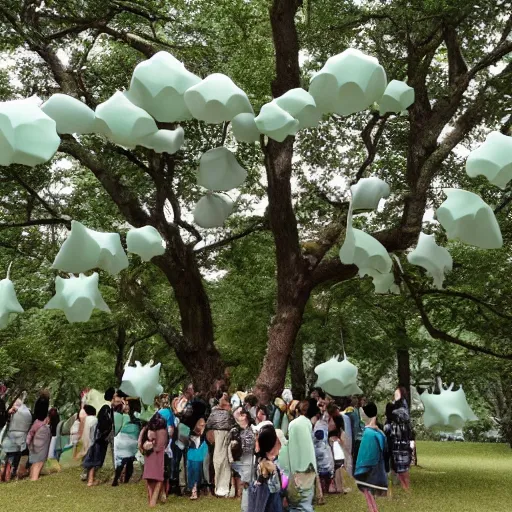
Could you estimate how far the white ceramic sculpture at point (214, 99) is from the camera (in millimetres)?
3635

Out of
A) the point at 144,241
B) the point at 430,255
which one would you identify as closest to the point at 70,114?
the point at 144,241

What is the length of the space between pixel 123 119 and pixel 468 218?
2.09m

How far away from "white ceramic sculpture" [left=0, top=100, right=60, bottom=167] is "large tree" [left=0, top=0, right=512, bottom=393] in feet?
14.9

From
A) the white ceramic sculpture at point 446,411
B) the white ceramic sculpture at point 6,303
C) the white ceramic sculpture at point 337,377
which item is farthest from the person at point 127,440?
the white ceramic sculpture at point 446,411

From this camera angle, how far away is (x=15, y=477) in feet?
34.6

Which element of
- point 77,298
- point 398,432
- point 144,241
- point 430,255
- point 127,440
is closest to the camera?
point 144,241

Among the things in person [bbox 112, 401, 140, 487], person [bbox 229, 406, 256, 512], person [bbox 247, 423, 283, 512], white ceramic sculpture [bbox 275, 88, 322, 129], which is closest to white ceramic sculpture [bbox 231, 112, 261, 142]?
white ceramic sculpture [bbox 275, 88, 322, 129]

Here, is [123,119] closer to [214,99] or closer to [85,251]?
[214,99]

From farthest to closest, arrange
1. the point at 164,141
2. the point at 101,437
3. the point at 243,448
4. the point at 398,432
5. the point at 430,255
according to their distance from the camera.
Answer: the point at 101,437
the point at 398,432
the point at 243,448
the point at 430,255
the point at 164,141

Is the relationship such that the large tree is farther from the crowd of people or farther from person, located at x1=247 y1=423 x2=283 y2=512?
person, located at x1=247 y1=423 x2=283 y2=512

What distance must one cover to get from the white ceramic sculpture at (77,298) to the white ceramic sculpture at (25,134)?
195 cm

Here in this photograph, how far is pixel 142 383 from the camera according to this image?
659cm

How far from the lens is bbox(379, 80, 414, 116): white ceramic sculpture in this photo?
4.25 metres

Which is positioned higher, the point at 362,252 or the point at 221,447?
the point at 362,252
